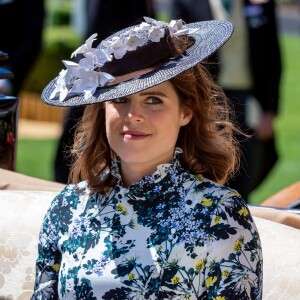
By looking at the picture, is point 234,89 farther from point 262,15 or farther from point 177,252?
point 177,252

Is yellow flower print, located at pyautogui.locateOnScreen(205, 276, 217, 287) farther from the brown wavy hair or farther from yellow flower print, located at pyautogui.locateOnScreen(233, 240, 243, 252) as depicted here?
the brown wavy hair

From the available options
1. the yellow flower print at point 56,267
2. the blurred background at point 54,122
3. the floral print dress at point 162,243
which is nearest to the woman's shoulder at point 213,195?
the floral print dress at point 162,243

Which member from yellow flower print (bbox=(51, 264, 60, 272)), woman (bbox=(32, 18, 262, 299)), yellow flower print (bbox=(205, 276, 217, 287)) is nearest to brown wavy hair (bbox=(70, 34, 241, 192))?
woman (bbox=(32, 18, 262, 299))

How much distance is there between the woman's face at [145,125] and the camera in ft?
8.30

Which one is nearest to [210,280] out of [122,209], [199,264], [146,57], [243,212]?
[199,264]

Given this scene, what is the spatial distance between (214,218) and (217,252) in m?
0.08

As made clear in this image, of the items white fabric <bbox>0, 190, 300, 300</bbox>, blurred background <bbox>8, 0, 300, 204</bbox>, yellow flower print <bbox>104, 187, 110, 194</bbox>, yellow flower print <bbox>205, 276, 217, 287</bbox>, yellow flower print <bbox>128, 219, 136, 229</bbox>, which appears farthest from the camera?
blurred background <bbox>8, 0, 300, 204</bbox>

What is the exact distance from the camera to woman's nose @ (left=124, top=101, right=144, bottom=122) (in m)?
2.53

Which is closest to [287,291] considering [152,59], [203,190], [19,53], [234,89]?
[203,190]

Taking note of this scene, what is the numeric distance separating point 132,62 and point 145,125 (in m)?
0.16

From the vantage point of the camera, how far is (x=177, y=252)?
8.07 ft

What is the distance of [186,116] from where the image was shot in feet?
8.64

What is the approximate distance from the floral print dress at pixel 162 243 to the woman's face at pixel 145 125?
6cm

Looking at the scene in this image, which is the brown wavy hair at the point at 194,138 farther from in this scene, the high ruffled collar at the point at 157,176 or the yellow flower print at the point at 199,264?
the yellow flower print at the point at 199,264
